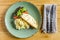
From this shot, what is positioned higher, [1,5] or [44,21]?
[1,5]

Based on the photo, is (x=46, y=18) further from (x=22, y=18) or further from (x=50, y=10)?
(x=22, y=18)

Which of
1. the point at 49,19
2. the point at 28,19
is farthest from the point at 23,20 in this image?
the point at 49,19

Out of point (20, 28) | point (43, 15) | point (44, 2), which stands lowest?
point (20, 28)

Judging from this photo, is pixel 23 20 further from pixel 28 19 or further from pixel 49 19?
pixel 49 19

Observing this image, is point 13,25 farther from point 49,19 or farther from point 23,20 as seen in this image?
point 49,19

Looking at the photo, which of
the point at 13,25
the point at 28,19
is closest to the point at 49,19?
the point at 28,19

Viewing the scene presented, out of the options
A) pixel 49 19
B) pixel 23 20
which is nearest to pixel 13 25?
pixel 23 20

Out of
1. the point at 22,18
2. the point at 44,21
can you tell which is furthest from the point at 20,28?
the point at 44,21
